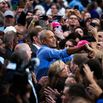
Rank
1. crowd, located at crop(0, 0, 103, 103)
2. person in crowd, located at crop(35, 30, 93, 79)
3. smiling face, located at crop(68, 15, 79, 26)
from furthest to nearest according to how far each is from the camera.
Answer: smiling face, located at crop(68, 15, 79, 26), person in crowd, located at crop(35, 30, 93, 79), crowd, located at crop(0, 0, 103, 103)

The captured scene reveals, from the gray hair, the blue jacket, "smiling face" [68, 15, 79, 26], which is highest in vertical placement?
the gray hair

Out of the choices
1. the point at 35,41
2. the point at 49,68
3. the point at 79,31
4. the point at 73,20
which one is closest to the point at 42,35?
the point at 35,41

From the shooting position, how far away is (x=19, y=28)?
48.6 feet

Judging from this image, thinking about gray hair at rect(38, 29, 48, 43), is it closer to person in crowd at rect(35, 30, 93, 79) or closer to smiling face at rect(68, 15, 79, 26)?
person in crowd at rect(35, 30, 93, 79)

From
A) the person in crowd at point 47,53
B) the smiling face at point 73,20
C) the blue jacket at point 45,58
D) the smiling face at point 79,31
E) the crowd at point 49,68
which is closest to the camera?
the crowd at point 49,68

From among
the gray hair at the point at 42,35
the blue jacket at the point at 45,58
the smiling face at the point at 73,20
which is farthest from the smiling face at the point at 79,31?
the blue jacket at the point at 45,58

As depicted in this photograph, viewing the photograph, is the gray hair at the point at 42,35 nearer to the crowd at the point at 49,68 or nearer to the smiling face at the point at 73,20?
the crowd at the point at 49,68

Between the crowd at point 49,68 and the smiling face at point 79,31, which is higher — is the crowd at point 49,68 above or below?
above

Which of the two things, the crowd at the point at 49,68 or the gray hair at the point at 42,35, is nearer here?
the crowd at the point at 49,68

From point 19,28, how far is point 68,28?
1789 millimetres

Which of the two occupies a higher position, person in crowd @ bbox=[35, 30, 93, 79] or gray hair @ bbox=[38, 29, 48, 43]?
gray hair @ bbox=[38, 29, 48, 43]

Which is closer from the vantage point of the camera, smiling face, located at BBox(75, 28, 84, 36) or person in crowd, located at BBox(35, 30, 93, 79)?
person in crowd, located at BBox(35, 30, 93, 79)

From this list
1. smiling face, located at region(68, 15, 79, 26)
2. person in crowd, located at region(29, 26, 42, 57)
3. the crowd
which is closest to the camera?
the crowd

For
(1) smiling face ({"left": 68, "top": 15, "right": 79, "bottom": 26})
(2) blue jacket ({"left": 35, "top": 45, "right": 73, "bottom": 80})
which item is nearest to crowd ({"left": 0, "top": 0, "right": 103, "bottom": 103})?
(2) blue jacket ({"left": 35, "top": 45, "right": 73, "bottom": 80})
